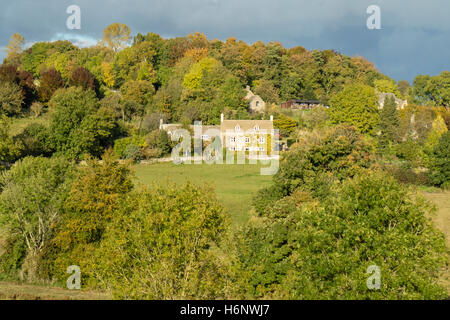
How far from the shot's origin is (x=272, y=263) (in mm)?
21641

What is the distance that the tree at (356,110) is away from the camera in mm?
72625

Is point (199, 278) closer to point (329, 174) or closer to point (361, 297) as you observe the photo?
point (361, 297)

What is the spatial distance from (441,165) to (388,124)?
19.2 m

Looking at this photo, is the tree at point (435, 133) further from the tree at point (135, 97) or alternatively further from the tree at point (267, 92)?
the tree at point (135, 97)

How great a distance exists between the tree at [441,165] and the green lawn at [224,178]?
20552mm

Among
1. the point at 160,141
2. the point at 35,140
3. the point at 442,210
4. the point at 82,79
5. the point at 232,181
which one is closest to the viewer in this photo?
the point at 442,210

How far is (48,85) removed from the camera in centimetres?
8525

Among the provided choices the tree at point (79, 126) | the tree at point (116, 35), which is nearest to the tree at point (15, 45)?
the tree at point (116, 35)

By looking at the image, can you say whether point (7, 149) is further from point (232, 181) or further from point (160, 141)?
point (232, 181)

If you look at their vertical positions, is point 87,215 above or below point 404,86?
below

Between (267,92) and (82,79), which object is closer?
(82,79)

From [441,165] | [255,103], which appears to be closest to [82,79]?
[255,103]
